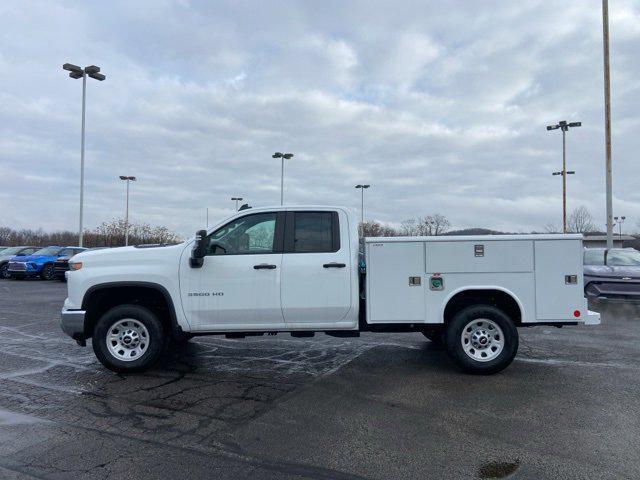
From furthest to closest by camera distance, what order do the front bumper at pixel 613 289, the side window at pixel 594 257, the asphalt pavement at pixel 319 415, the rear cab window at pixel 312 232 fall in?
the side window at pixel 594 257, the front bumper at pixel 613 289, the rear cab window at pixel 312 232, the asphalt pavement at pixel 319 415

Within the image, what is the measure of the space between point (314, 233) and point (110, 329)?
2.87 m

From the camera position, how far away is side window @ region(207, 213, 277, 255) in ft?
21.4

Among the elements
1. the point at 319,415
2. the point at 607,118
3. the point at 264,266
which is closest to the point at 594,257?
the point at 607,118

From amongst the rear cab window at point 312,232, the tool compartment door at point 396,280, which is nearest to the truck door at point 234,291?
the rear cab window at point 312,232

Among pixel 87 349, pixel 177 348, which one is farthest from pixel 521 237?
pixel 87 349

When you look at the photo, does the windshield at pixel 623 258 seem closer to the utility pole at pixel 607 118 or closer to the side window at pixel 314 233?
the utility pole at pixel 607 118

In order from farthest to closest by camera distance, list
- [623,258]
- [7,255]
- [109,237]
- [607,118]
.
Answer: [109,237]
[7,255]
[607,118]
[623,258]

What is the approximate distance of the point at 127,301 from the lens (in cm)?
683

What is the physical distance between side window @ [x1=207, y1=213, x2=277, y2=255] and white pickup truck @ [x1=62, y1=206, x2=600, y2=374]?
0.05 feet

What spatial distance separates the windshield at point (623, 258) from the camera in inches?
527

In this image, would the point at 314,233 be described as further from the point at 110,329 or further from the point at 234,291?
the point at 110,329

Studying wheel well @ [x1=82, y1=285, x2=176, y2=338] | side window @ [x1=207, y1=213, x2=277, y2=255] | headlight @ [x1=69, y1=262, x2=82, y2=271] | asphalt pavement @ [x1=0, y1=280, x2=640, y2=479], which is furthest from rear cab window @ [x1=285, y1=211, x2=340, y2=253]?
headlight @ [x1=69, y1=262, x2=82, y2=271]

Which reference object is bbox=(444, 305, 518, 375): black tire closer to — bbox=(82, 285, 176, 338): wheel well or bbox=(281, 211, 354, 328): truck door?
bbox=(281, 211, 354, 328): truck door

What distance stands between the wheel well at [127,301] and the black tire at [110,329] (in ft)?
0.74
